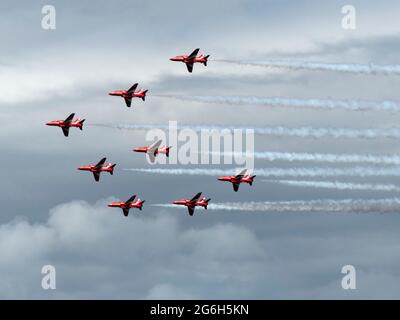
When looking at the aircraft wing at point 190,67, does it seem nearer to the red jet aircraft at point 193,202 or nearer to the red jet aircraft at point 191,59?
the red jet aircraft at point 191,59

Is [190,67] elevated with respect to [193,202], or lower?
elevated

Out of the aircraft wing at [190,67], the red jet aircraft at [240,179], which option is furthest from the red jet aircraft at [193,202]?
the aircraft wing at [190,67]

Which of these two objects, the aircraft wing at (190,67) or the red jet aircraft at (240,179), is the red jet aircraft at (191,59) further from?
the red jet aircraft at (240,179)

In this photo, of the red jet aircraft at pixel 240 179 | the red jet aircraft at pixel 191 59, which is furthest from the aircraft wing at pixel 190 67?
the red jet aircraft at pixel 240 179

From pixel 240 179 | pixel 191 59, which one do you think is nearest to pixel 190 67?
pixel 191 59

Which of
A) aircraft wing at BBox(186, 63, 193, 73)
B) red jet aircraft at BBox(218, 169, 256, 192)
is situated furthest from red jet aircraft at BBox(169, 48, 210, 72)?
red jet aircraft at BBox(218, 169, 256, 192)

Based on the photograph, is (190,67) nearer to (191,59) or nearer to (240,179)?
(191,59)

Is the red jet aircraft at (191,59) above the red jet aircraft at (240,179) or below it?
above

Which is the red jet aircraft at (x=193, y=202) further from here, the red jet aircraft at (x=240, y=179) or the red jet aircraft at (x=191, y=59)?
the red jet aircraft at (x=191, y=59)

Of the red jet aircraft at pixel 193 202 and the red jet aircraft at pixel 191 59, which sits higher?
the red jet aircraft at pixel 191 59
